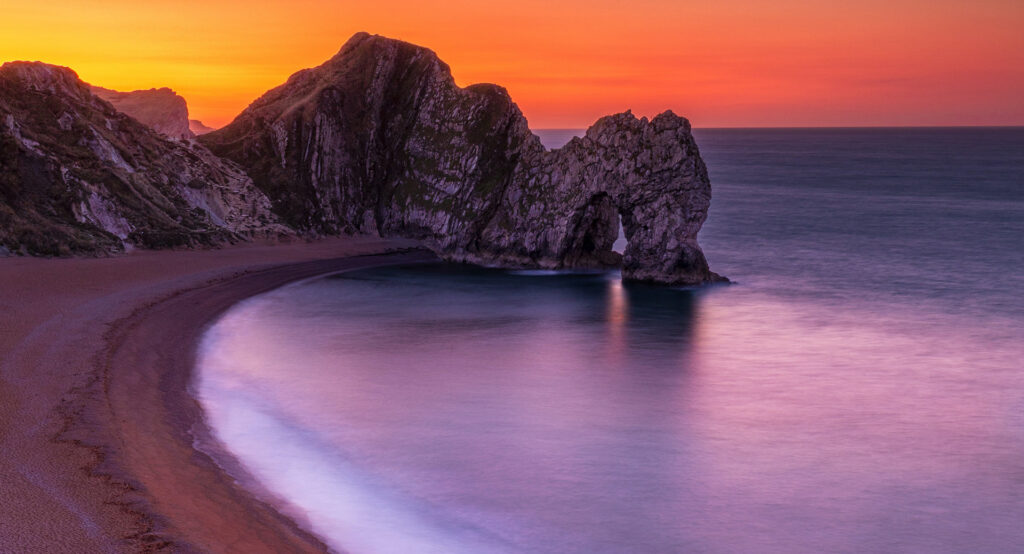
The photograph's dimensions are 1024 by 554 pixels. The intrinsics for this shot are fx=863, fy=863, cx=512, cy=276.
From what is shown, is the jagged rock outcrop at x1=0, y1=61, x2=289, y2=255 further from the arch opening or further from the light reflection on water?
the arch opening

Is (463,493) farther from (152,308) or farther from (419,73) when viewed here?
(419,73)

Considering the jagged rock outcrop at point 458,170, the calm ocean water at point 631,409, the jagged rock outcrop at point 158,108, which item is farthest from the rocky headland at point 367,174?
the jagged rock outcrop at point 158,108

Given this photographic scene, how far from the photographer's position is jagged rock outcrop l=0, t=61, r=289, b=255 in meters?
39.5

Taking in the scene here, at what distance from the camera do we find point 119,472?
1445 centimetres

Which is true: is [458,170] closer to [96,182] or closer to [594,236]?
[594,236]

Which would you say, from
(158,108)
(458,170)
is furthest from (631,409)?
(158,108)

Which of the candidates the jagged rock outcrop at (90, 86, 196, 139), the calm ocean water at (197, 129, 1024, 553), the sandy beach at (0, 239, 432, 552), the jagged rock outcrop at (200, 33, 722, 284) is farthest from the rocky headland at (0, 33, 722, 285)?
the jagged rock outcrop at (90, 86, 196, 139)

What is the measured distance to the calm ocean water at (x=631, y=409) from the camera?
15.3 meters

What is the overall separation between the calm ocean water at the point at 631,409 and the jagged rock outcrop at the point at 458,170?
308cm

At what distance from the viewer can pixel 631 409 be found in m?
22.6

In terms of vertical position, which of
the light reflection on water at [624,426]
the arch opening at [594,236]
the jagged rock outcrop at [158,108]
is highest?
the jagged rock outcrop at [158,108]

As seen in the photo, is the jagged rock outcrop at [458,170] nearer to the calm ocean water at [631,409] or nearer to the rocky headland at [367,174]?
the rocky headland at [367,174]

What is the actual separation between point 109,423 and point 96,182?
97.4ft

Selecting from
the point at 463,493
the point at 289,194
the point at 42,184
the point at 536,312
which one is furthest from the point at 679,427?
the point at 289,194
